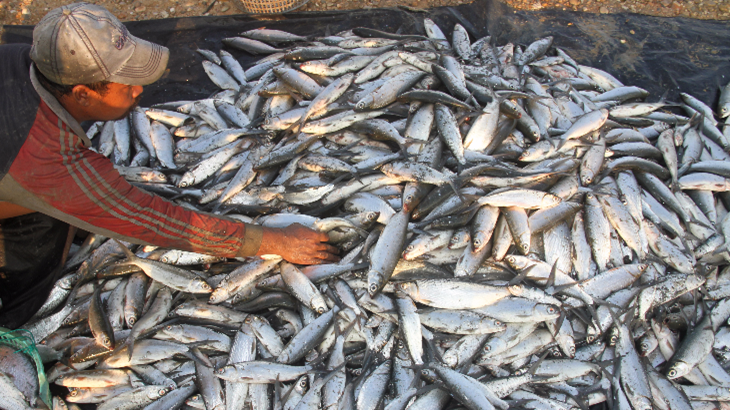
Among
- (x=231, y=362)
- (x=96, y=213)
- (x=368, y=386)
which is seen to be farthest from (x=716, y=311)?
(x=96, y=213)

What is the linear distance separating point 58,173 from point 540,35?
4.41m

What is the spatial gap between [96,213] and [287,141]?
1.41 meters

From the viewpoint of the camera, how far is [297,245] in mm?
2479

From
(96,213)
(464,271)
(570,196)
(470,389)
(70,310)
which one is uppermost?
(96,213)

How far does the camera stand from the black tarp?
4.10m

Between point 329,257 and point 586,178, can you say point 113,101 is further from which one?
point 586,178

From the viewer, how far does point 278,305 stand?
8.51 ft

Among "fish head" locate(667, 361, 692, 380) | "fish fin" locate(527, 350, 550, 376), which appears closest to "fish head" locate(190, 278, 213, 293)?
"fish fin" locate(527, 350, 550, 376)

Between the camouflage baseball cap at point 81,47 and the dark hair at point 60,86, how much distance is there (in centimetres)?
3

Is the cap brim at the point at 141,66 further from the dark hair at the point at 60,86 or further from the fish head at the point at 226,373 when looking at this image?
the fish head at the point at 226,373

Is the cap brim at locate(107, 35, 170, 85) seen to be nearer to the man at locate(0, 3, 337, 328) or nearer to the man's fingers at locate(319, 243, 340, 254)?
the man at locate(0, 3, 337, 328)

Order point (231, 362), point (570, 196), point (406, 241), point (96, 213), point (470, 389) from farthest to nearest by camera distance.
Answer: point (570, 196) → point (406, 241) → point (231, 362) → point (470, 389) → point (96, 213)

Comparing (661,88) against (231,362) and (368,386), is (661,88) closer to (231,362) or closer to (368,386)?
(368,386)

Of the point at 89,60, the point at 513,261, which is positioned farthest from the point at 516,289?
the point at 89,60
